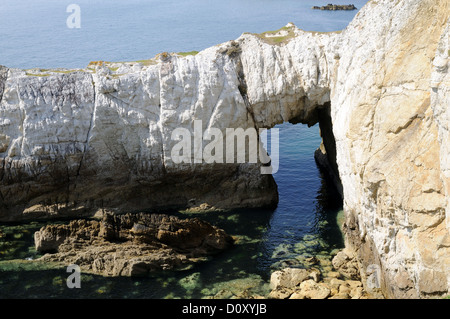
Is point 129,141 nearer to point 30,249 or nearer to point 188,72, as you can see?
point 188,72

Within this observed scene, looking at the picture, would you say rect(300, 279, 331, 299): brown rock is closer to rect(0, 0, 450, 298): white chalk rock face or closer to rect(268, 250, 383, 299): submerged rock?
rect(268, 250, 383, 299): submerged rock

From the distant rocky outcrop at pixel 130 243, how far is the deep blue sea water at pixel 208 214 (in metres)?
0.91

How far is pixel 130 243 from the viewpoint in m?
33.3

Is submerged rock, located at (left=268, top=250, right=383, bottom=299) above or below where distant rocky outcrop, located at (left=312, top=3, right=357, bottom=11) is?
below

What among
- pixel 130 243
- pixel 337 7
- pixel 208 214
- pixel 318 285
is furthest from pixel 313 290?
pixel 337 7

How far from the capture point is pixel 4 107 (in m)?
39.3

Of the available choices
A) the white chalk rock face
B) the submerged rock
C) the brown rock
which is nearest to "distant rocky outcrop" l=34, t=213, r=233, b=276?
the submerged rock

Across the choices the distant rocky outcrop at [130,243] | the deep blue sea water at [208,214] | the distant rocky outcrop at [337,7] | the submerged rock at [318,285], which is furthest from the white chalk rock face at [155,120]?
the distant rocky outcrop at [337,7]

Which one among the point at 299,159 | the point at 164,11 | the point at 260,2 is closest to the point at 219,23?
the point at 164,11

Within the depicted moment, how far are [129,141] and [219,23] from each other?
72.0 m

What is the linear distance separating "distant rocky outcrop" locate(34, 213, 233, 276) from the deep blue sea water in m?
0.91

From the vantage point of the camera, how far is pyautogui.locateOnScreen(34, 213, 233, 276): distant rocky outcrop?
31672 millimetres

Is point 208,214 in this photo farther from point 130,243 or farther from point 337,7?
point 337,7

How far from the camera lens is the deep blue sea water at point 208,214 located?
3023 cm
